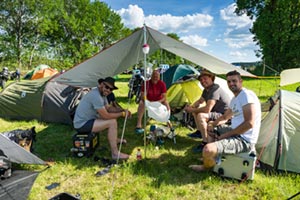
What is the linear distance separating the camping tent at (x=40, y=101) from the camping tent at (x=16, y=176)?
2.12m

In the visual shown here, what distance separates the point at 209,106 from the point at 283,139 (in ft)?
3.95

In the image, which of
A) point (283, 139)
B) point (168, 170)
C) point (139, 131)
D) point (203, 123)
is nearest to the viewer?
point (283, 139)

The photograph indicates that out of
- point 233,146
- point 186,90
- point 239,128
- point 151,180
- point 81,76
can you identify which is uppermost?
point 81,76

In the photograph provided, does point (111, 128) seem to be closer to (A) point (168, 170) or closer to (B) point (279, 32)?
(A) point (168, 170)

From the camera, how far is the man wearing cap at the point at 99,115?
3523 millimetres

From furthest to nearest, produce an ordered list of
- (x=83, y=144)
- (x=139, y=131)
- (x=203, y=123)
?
1. (x=139, y=131)
2. (x=203, y=123)
3. (x=83, y=144)

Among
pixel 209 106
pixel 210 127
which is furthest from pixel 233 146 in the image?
pixel 209 106

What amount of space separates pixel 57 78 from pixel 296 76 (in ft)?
14.7

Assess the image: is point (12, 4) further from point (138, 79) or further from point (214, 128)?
point (214, 128)

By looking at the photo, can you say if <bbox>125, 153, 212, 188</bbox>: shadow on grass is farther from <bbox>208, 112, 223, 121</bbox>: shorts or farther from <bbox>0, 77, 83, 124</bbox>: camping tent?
<bbox>0, 77, 83, 124</bbox>: camping tent

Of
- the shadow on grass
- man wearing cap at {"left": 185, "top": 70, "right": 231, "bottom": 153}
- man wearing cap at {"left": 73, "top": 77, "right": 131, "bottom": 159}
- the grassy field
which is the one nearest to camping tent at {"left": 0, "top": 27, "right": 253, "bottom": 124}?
man wearing cap at {"left": 185, "top": 70, "right": 231, "bottom": 153}

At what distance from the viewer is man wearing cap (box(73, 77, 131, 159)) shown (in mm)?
3523

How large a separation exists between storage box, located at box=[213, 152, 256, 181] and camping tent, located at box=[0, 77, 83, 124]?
343 centimetres

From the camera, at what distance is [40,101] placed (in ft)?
17.6
